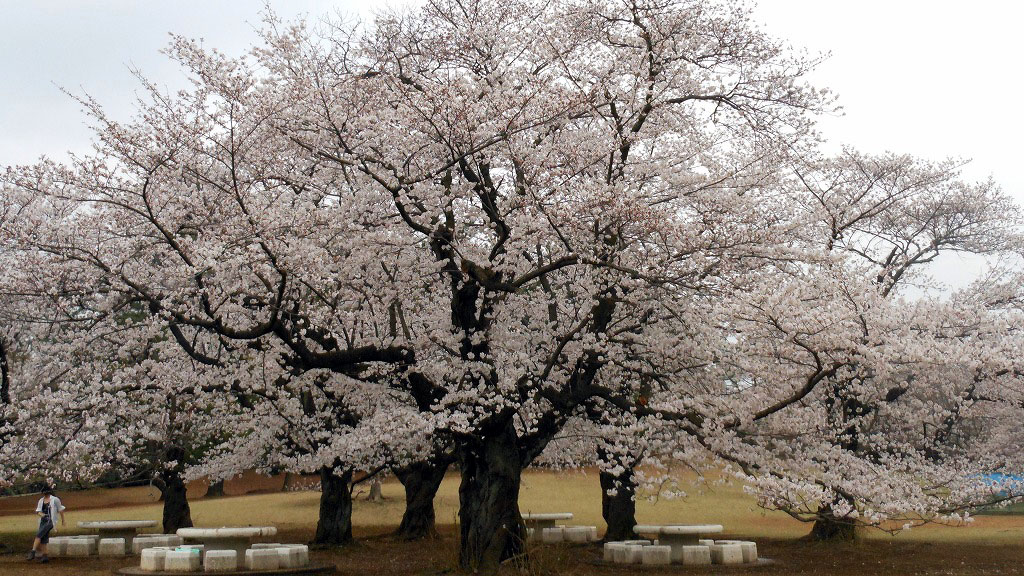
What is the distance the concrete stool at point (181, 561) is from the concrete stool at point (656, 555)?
7429 mm

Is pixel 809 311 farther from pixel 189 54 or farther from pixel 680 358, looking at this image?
pixel 189 54

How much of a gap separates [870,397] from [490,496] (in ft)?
23.9

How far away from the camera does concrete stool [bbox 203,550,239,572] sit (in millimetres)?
13320

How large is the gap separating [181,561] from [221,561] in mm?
605

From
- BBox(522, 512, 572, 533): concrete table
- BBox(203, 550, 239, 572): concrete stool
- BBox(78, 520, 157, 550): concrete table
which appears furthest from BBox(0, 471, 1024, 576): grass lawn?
BBox(522, 512, 572, 533): concrete table

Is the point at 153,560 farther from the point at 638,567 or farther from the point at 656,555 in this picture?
the point at 656,555

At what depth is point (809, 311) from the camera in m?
10.3

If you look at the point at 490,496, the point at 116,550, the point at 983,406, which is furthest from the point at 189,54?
the point at 983,406

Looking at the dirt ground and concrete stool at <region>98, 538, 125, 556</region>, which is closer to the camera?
the dirt ground

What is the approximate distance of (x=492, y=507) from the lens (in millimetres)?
13016

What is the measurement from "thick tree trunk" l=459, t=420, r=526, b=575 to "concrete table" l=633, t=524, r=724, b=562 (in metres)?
3.52

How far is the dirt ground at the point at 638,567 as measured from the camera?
45.8ft

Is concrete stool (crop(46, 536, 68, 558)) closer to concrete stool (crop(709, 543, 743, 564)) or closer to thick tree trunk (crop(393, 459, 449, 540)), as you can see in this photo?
thick tree trunk (crop(393, 459, 449, 540))

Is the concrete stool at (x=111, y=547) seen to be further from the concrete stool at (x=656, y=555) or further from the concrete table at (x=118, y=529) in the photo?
the concrete stool at (x=656, y=555)
